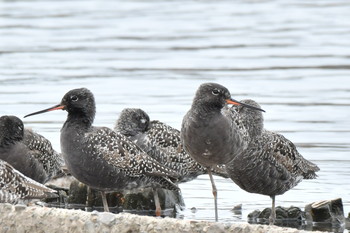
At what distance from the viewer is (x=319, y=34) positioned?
3269 cm

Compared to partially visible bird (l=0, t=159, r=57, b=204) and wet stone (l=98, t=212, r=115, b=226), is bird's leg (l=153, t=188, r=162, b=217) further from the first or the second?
wet stone (l=98, t=212, r=115, b=226)

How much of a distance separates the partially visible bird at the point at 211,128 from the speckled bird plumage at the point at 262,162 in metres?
0.61

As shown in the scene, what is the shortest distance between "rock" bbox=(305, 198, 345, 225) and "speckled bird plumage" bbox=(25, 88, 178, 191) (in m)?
1.86

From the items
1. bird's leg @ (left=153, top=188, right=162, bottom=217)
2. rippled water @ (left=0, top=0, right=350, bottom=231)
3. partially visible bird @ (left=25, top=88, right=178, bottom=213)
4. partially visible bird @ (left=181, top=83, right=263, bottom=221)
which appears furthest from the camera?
rippled water @ (left=0, top=0, right=350, bottom=231)

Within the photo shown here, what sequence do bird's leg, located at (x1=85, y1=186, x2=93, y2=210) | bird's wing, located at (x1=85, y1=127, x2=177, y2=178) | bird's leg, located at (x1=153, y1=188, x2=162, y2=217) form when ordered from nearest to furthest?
1. bird's wing, located at (x1=85, y1=127, x2=177, y2=178)
2. bird's leg, located at (x1=153, y1=188, x2=162, y2=217)
3. bird's leg, located at (x1=85, y1=186, x2=93, y2=210)

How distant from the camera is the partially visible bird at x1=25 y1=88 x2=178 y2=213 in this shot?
43.7 feet

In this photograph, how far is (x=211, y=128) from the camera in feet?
42.0

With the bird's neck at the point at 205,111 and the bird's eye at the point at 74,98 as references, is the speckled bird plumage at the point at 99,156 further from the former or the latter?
the bird's neck at the point at 205,111

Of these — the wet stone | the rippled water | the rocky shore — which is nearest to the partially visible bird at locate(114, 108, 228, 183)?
the rippled water

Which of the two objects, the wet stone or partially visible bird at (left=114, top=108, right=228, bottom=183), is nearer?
the wet stone

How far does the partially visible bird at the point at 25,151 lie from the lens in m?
14.2

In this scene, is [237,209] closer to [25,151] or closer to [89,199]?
[89,199]

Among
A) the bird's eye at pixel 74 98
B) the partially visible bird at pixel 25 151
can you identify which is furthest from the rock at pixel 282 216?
the partially visible bird at pixel 25 151

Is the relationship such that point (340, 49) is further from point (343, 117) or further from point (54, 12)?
point (54, 12)
